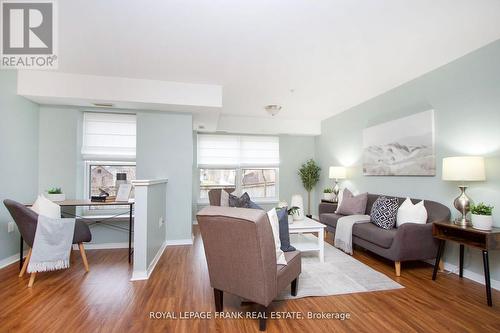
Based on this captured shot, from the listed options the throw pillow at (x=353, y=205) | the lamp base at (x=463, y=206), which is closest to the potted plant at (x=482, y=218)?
the lamp base at (x=463, y=206)

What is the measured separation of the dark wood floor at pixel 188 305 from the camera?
179 cm

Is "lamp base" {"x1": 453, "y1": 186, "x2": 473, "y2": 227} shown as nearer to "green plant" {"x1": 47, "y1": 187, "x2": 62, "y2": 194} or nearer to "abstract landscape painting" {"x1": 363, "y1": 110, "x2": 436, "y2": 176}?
"abstract landscape painting" {"x1": 363, "y1": 110, "x2": 436, "y2": 176}

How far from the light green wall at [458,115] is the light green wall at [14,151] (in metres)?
5.40

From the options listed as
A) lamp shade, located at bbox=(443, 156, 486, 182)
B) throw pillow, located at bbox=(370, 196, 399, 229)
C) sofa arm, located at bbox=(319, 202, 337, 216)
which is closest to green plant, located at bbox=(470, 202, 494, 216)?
lamp shade, located at bbox=(443, 156, 486, 182)

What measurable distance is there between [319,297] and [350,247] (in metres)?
1.37

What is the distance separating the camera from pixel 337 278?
2.57 metres

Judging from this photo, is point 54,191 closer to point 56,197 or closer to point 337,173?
point 56,197

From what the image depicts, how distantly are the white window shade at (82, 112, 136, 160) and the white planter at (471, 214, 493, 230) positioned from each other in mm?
4532

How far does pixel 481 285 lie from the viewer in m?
2.44

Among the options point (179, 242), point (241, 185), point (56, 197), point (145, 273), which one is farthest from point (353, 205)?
point (56, 197)

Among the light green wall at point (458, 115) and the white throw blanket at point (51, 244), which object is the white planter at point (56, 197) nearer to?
the white throw blanket at point (51, 244)

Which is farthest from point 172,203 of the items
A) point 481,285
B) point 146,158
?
point 481,285

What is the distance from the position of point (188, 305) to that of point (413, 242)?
8.29 ft

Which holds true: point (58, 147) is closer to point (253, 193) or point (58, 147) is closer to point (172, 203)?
point (172, 203)
